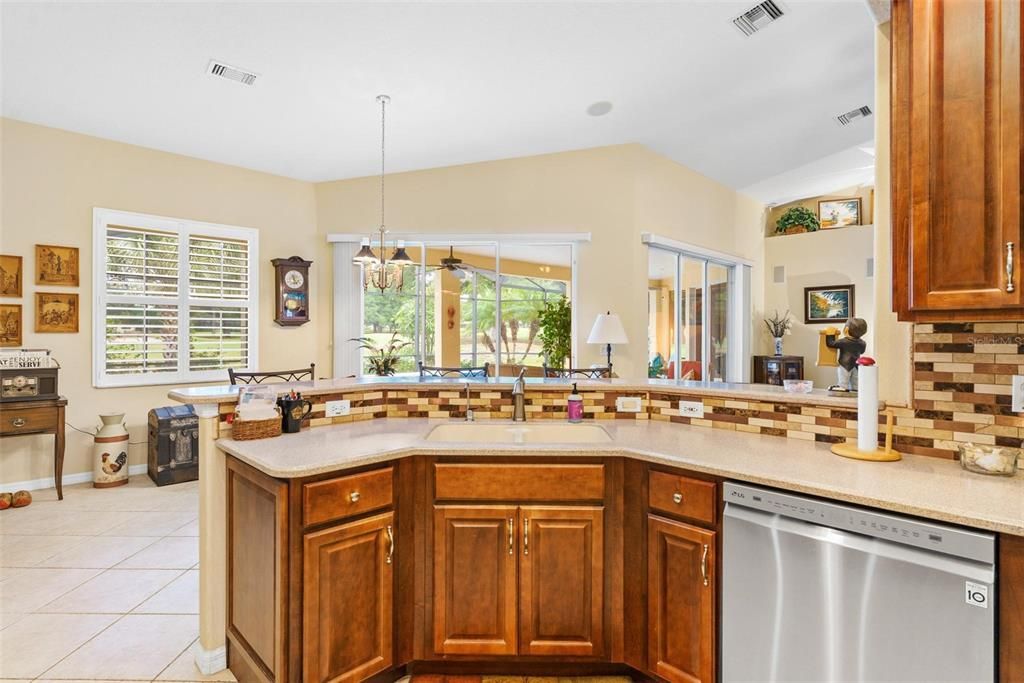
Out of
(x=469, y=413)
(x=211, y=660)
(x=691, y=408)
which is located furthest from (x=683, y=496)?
(x=211, y=660)

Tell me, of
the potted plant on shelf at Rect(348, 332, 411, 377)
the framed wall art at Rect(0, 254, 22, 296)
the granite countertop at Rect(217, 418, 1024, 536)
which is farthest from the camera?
the potted plant on shelf at Rect(348, 332, 411, 377)

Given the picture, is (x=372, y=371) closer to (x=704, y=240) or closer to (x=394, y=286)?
(x=394, y=286)

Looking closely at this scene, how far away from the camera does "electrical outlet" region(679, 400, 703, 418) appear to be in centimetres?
232

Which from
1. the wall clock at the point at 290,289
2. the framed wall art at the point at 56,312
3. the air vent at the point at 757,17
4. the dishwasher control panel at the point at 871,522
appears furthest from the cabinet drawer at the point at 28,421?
the air vent at the point at 757,17

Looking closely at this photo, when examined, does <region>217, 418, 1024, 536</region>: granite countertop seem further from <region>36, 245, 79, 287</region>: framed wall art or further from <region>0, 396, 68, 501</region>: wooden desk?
<region>36, 245, 79, 287</region>: framed wall art

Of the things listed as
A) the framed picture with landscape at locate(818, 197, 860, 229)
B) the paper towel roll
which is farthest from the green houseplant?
the framed picture with landscape at locate(818, 197, 860, 229)

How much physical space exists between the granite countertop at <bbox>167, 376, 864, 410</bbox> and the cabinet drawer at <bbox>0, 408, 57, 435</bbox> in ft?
8.27

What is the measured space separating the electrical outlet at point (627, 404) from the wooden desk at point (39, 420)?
13.8 feet

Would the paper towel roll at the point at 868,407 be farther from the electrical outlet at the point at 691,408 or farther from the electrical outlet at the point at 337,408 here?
the electrical outlet at the point at 337,408

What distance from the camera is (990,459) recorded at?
61.0 inches

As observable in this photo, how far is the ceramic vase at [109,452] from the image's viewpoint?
4176 millimetres

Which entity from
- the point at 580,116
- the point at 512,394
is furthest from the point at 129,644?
the point at 580,116

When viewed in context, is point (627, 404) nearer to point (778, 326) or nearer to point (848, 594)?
point (848, 594)

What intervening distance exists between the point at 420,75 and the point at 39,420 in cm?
383
